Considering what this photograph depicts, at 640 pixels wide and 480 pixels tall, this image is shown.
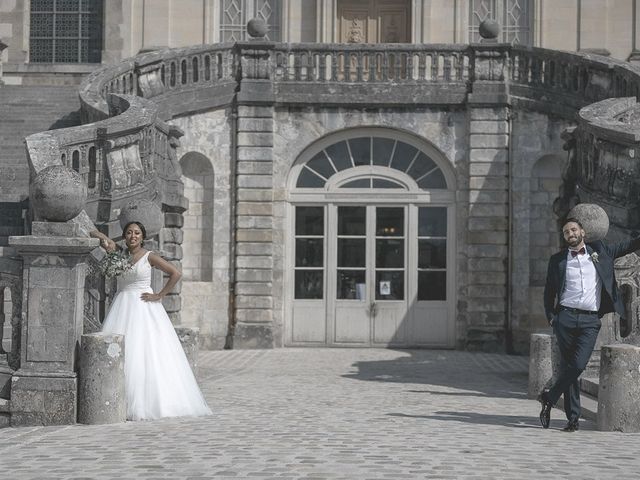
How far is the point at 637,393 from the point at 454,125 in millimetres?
10123

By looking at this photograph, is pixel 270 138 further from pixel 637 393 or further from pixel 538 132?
pixel 637 393

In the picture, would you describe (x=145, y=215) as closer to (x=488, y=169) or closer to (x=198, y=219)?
(x=198, y=219)

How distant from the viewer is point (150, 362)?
9094mm

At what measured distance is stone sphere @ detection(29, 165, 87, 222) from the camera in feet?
28.7

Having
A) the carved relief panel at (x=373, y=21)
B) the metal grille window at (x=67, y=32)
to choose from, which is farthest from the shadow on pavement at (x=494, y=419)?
the metal grille window at (x=67, y=32)

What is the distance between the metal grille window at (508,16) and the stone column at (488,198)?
13.7 feet

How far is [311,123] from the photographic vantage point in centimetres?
1845

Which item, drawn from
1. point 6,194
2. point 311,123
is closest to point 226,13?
point 311,123

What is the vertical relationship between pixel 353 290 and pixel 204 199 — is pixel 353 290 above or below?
below

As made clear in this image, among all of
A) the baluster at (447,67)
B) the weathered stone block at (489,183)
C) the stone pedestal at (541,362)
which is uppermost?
the baluster at (447,67)

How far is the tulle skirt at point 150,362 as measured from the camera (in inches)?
357

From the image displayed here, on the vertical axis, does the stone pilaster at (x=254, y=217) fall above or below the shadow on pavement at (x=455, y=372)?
above

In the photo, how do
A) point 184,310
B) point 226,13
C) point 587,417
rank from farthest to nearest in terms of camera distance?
point 226,13, point 184,310, point 587,417

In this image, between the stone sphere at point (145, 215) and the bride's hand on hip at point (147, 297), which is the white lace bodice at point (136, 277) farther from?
the stone sphere at point (145, 215)
